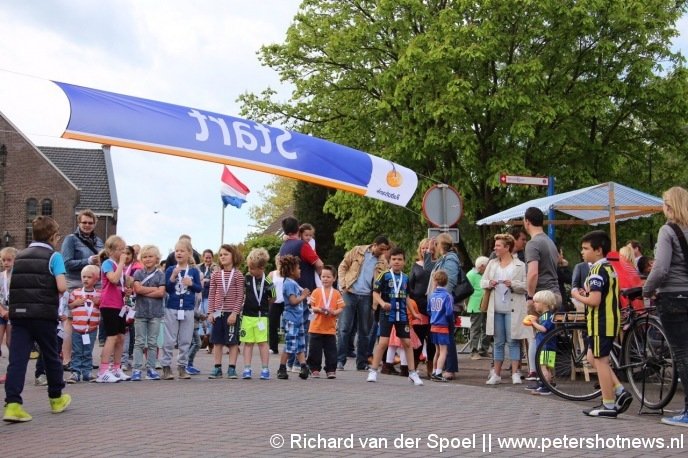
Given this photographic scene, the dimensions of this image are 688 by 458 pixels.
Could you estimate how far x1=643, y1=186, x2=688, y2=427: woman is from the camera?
8258 mm

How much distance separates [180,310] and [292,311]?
1.48 m

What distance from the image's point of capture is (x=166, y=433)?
735 cm

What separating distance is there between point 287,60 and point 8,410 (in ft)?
95.1

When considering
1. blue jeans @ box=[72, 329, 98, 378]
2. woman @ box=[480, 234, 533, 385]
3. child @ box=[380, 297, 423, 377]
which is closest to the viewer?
woman @ box=[480, 234, 533, 385]

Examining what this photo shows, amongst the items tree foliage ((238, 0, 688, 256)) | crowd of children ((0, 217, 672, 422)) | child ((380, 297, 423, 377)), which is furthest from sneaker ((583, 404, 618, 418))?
tree foliage ((238, 0, 688, 256))

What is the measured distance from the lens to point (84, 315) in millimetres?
11875

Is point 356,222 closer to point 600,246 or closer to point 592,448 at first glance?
point 600,246

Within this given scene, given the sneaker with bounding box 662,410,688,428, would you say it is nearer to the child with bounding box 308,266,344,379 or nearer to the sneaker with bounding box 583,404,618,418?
the sneaker with bounding box 583,404,618,418

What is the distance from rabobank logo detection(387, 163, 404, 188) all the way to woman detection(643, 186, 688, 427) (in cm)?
602

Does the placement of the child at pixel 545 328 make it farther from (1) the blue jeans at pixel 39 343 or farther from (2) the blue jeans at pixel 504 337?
(1) the blue jeans at pixel 39 343

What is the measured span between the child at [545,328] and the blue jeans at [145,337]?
16.0 feet

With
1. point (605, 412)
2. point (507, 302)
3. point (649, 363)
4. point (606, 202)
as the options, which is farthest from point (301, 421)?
point (606, 202)

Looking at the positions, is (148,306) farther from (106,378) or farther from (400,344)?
(400,344)

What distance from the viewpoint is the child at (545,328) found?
10.5m
